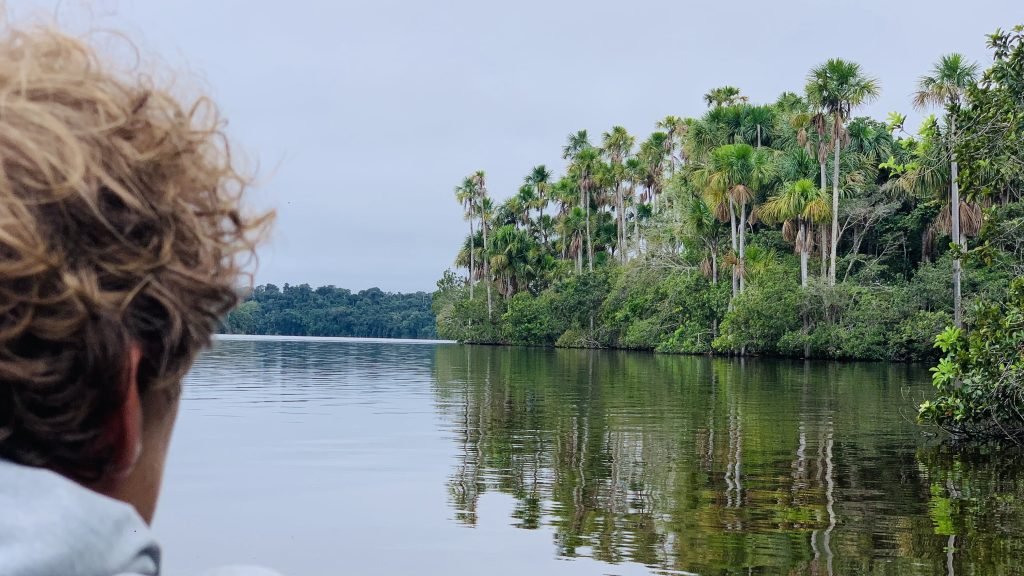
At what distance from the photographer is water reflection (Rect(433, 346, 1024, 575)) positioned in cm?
725

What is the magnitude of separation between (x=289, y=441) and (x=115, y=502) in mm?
13950

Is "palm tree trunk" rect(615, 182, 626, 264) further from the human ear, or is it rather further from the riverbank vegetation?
the human ear

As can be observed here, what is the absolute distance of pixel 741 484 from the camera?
10.2 meters

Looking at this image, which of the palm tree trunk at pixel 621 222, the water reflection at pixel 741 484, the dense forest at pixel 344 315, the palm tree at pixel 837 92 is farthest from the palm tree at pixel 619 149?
the dense forest at pixel 344 315

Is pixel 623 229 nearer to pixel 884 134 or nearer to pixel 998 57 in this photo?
pixel 884 134

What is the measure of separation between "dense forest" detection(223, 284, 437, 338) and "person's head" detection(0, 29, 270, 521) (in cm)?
13621

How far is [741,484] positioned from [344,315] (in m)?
131

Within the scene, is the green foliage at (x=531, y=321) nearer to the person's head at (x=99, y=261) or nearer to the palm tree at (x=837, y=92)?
the palm tree at (x=837, y=92)

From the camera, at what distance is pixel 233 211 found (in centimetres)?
73

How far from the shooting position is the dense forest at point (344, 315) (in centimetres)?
13938

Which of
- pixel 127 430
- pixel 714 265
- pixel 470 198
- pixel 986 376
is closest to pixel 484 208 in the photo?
pixel 470 198

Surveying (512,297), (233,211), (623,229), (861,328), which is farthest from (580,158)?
(233,211)

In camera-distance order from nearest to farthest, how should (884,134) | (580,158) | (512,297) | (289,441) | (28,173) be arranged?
(28,173) → (289,441) → (884,134) → (580,158) → (512,297)

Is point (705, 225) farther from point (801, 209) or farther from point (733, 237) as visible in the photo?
point (801, 209)
